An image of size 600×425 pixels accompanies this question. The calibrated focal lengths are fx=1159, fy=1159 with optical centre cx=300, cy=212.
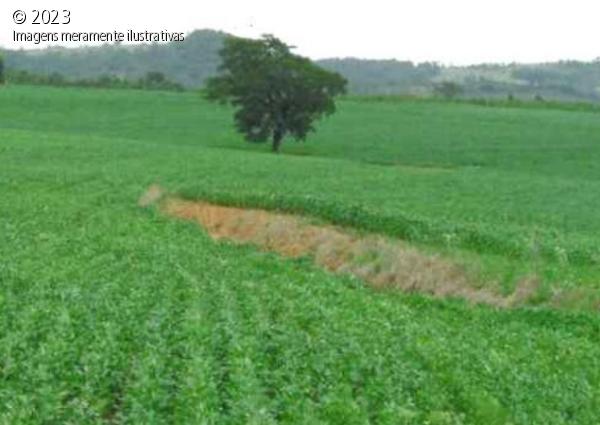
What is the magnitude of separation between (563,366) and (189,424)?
7.40 metres

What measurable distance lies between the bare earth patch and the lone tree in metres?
28.0

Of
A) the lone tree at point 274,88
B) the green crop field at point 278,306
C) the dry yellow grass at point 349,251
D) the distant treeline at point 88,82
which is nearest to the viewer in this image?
the green crop field at point 278,306

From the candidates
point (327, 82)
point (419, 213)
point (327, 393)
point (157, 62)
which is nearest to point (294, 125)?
point (327, 82)

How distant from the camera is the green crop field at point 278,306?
1255cm

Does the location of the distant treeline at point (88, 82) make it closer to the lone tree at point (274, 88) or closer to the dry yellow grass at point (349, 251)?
the lone tree at point (274, 88)

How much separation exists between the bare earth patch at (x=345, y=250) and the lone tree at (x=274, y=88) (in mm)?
28045

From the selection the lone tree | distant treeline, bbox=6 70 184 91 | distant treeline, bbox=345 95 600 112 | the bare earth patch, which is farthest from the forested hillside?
the bare earth patch

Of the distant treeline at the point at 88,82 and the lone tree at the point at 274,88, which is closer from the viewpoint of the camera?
the lone tree at the point at 274,88

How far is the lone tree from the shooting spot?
62406mm

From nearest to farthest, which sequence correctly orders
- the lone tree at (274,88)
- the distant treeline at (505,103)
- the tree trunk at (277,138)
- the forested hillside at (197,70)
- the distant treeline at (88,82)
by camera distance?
the lone tree at (274,88), the tree trunk at (277,138), the distant treeline at (505,103), the distant treeline at (88,82), the forested hillside at (197,70)

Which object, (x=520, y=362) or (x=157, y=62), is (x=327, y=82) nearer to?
(x=520, y=362)

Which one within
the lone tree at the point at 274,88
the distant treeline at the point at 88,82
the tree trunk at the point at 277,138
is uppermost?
the lone tree at the point at 274,88

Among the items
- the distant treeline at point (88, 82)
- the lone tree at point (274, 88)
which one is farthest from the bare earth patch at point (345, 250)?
the distant treeline at point (88, 82)

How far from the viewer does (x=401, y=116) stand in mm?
88812
